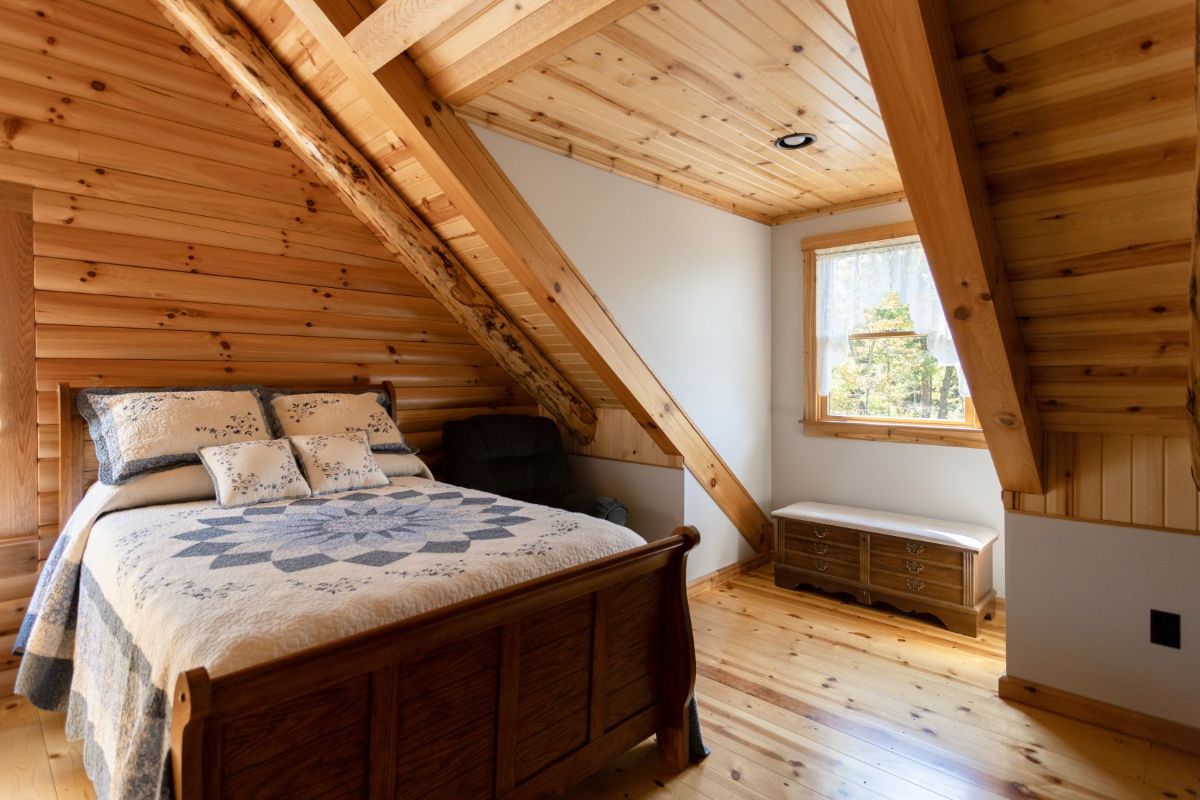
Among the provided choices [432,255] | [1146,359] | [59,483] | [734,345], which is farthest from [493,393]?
[1146,359]

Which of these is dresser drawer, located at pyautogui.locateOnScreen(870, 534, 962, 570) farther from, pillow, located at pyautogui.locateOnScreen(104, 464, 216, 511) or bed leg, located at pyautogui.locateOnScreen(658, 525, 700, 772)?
pillow, located at pyautogui.locateOnScreen(104, 464, 216, 511)

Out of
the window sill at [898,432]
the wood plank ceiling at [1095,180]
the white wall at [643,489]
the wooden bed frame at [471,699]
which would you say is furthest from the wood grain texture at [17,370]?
the window sill at [898,432]

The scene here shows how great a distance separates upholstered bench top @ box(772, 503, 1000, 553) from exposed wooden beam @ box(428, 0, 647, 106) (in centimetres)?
270

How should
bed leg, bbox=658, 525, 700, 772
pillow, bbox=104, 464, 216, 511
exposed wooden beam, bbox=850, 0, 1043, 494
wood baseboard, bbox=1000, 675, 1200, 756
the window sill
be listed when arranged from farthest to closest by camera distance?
the window sill, pillow, bbox=104, 464, 216, 511, wood baseboard, bbox=1000, 675, 1200, 756, bed leg, bbox=658, 525, 700, 772, exposed wooden beam, bbox=850, 0, 1043, 494

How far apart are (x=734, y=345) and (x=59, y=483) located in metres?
3.35

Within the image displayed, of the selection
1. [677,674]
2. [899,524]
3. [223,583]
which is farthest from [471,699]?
[899,524]

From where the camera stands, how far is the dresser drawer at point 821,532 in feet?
11.4

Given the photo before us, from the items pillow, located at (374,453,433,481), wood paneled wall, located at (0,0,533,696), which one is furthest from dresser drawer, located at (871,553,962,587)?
wood paneled wall, located at (0,0,533,696)

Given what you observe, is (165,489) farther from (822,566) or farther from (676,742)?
(822,566)

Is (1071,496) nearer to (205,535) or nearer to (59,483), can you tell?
(205,535)

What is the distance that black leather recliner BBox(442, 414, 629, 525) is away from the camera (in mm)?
3553

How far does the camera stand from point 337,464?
9.15 feet

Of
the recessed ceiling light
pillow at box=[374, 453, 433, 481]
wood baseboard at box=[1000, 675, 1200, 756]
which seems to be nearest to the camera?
wood baseboard at box=[1000, 675, 1200, 756]

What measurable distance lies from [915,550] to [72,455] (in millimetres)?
3810
